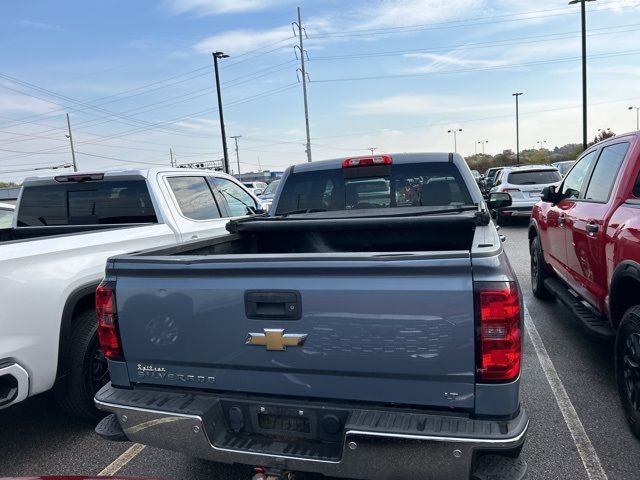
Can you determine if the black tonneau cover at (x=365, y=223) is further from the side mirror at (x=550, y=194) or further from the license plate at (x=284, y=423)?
the side mirror at (x=550, y=194)

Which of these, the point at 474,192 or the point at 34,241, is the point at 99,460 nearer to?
the point at 34,241

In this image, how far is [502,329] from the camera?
6.57 feet

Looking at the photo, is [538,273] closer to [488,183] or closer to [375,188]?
[375,188]

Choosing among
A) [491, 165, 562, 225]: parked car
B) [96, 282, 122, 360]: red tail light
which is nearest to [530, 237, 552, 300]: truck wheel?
[96, 282, 122, 360]: red tail light

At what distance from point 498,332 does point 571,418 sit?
2121 millimetres

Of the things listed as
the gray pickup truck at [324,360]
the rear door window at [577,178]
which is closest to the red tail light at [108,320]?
the gray pickup truck at [324,360]

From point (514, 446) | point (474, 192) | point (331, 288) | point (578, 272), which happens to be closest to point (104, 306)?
point (331, 288)

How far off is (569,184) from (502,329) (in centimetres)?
418

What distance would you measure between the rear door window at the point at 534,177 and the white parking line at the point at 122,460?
13.0 meters

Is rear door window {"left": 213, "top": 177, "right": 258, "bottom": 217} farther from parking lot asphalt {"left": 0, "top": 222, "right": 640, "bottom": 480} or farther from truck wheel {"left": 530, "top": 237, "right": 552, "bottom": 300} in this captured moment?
truck wheel {"left": 530, "top": 237, "right": 552, "bottom": 300}

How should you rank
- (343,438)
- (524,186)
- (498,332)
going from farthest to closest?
(524,186) < (343,438) < (498,332)

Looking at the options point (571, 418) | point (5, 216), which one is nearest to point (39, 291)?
point (571, 418)

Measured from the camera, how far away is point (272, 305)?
221 cm

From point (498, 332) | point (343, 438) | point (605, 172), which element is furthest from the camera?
point (605, 172)
